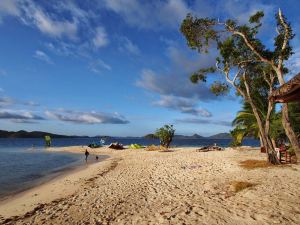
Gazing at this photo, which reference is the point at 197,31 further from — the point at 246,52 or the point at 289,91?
the point at 289,91

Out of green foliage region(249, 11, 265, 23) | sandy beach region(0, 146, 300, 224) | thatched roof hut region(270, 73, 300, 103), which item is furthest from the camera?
green foliage region(249, 11, 265, 23)

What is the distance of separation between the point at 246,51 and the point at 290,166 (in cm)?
804

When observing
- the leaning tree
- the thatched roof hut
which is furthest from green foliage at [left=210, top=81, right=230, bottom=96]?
the thatched roof hut

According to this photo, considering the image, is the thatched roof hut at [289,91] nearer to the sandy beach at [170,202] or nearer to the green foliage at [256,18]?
the sandy beach at [170,202]

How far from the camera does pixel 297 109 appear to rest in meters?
25.3

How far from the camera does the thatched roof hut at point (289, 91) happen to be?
19.7 feet

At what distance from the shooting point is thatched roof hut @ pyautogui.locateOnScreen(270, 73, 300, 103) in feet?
19.7

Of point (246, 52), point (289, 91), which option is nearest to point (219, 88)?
point (246, 52)

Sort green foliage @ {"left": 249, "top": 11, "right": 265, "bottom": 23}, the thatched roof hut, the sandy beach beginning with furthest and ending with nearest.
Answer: green foliage @ {"left": 249, "top": 11, "right": 265, "bottom": 23} < the sandy beach < the thatched roof hut

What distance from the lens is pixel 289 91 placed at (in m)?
6.33

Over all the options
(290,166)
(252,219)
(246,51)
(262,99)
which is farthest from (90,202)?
(262,99)

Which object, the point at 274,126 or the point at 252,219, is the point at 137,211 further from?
the point at 274,126

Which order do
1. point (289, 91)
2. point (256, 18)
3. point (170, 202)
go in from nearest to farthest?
point (289, 91), point (170, 202), point (256, 18)

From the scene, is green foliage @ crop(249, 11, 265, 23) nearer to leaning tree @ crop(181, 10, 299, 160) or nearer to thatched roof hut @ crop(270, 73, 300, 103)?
leaning tree @ crop(181, 10, 299, 160)
